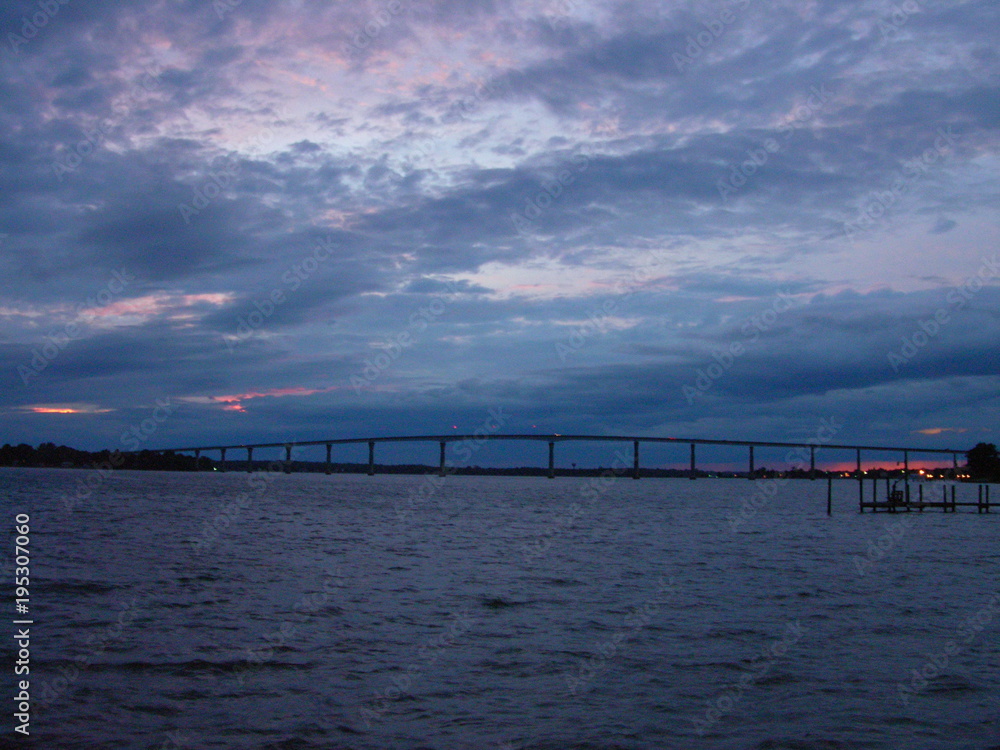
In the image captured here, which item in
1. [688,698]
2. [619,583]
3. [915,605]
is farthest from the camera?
[619,583]

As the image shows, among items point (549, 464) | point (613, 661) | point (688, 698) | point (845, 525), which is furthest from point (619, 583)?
point (549, 464)

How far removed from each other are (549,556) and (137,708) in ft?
73.9

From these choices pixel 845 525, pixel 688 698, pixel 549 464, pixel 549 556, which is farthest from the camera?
pixel 549 464

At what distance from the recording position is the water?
10.8 meters

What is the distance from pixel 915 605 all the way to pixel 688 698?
40.4 feet

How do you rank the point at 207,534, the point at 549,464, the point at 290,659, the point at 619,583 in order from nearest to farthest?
the point at 290,659, the point at 619,583, the point at 207,534, the point at 549,464

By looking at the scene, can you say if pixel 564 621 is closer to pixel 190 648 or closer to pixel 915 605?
pixel 190 648

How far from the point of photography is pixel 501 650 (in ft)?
49.7

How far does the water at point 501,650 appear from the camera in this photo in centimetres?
1081

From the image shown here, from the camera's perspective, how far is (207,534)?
3909 cm

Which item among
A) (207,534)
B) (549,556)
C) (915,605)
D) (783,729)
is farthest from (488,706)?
(207,534)

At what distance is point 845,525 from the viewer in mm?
56969

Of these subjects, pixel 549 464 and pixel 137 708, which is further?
pixel 549 464

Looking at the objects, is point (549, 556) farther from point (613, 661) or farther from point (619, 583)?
point (613, 661)
